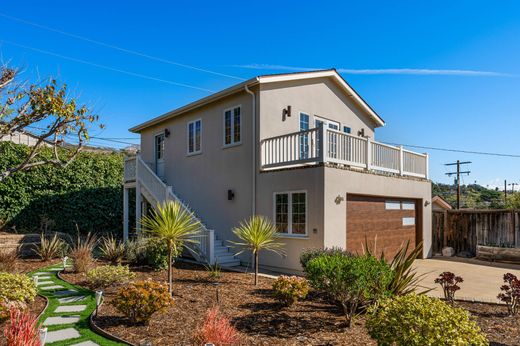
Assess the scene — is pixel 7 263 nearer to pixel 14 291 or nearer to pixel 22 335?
pixel 14 291

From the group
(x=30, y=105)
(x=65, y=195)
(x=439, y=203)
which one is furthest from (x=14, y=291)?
(x=439, y=203)

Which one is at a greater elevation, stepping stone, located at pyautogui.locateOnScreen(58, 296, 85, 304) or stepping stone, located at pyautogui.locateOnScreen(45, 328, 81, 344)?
stepping stone, located at pyautogui.locateOnScreen(45, 328, 81, 344)

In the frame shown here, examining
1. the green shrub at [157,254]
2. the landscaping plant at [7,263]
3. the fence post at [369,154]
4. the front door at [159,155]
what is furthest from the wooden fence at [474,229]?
the landscaping plant at [7,263]

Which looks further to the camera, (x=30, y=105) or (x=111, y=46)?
(x=111, y=46)

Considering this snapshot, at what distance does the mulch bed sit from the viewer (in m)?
5.27

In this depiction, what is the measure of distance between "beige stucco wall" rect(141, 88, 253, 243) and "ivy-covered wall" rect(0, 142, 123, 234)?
3.65m

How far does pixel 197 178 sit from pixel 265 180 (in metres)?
4.26

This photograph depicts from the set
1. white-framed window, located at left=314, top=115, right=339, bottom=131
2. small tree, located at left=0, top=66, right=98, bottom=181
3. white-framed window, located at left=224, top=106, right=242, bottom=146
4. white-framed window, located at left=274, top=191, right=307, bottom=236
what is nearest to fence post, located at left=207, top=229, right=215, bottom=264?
white-framed window, located at left=274, top=191, right=307, bottom=236

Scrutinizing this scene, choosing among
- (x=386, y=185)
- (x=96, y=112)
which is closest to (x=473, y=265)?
(x=386, y=185)

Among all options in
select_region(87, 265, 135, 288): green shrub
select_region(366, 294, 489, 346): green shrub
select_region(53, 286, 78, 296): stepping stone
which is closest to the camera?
select_region(366, 294, 489, 346): green shrub

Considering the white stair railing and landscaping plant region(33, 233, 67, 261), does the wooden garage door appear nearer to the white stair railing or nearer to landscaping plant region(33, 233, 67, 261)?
the white stair railing

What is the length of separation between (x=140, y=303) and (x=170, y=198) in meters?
8.25

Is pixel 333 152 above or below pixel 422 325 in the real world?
above

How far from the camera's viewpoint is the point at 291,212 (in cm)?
1108
